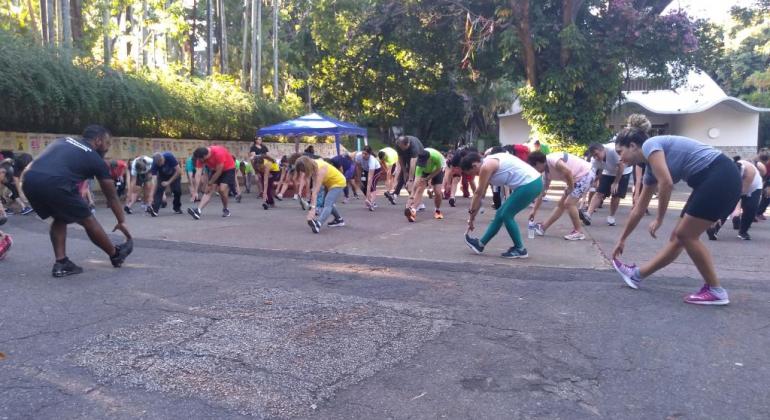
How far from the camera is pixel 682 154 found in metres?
5.16

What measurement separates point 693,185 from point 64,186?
19.1ft

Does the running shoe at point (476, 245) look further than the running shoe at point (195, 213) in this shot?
No

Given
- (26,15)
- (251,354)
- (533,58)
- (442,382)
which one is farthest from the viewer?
(26,15)

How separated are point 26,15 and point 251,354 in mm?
24875

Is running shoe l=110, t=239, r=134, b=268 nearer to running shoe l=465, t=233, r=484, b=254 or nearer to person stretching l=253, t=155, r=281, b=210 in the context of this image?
running shoe l=465, t=233, r=484, b=254

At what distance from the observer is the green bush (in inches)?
494

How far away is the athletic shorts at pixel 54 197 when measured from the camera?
596 cm

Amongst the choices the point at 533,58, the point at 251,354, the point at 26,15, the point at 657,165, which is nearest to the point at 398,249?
the point at 657,165

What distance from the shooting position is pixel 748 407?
3225 millimetres

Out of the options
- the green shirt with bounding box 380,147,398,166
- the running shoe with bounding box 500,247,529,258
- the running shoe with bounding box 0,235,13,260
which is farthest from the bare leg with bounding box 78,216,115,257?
the green shirt with bounding box 380,147,398,166

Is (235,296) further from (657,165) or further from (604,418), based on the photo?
(657,165)

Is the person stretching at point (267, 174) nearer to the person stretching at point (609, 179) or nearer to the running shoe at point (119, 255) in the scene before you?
the person stretching at point (609, 179)

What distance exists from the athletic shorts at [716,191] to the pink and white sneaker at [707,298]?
0.66 metres

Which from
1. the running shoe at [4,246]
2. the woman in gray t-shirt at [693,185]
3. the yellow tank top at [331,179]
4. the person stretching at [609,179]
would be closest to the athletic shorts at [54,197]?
the running shoe at [4,246]
